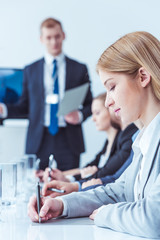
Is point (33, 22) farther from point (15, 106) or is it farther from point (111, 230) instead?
point (111, 230)

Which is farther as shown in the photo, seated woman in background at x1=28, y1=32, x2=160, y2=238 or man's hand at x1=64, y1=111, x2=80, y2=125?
man's hand at x1=64, y1=111, x2=80, y2=125

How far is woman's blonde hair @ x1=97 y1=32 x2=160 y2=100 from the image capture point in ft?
4.05

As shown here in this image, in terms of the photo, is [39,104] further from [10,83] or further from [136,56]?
[136,56]

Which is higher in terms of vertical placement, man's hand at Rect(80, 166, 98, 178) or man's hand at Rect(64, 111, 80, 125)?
man's hand at Rect(64, 111, 80, 125)

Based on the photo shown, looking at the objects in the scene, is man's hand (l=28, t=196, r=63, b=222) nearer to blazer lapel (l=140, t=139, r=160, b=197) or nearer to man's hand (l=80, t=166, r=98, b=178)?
blazer lapel (l=140, t=139, r=160, b=197)

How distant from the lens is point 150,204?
42.1 inches

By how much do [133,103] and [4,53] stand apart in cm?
405

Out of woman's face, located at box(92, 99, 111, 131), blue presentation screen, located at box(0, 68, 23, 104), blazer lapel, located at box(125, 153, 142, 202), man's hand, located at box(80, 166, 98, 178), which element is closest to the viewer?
→ blazer lapel, located at box(125, 153, 142, 202)

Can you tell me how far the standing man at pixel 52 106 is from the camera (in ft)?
11.1

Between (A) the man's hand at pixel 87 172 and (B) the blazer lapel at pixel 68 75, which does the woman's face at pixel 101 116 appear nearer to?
(A) the man's hand at pixel 87 172

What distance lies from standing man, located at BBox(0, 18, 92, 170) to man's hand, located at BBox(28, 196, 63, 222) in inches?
80.7

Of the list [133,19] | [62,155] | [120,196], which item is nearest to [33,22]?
[133,19]

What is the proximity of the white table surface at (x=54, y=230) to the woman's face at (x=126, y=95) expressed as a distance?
378mm

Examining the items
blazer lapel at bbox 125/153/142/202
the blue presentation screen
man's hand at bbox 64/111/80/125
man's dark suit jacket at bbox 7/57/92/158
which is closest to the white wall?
the blue presentation screen
